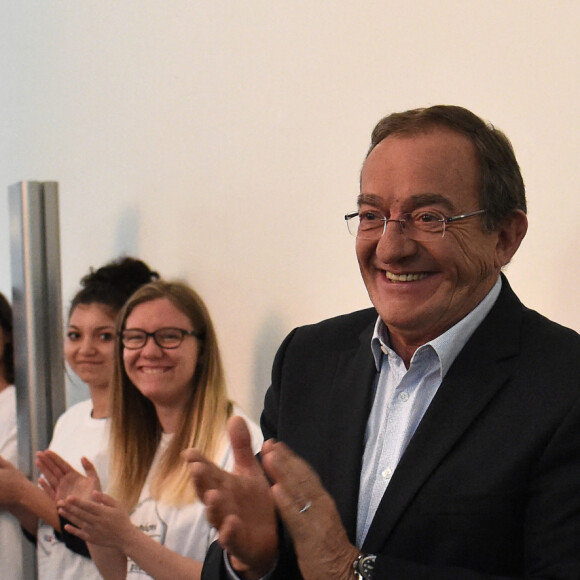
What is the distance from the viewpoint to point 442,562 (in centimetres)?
141

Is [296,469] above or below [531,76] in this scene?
below

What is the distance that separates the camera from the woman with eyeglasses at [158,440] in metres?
2.27

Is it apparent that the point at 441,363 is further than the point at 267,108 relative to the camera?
No

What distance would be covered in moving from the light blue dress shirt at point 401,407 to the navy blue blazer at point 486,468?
0.07 feet

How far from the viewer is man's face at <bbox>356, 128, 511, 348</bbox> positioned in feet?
4.92

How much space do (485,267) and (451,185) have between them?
15 centimetres

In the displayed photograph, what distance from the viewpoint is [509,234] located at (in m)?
1.57

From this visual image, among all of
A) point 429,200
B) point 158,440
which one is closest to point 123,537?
point 158,440

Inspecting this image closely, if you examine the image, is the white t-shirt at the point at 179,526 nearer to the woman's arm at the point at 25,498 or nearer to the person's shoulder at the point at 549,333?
the woman's arm at the point at 25,498

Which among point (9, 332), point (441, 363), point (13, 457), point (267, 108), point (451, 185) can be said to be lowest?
point (13, 457)

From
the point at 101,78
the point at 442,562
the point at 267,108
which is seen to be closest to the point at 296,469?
the point at 442,562

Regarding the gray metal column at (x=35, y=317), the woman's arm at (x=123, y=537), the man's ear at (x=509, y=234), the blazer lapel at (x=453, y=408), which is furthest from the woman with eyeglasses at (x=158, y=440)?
the man's ear at (x=509, y=234)

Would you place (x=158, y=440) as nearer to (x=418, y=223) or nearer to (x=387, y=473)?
(x=387, y=473)

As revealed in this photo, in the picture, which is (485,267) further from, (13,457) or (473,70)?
(13,457)
